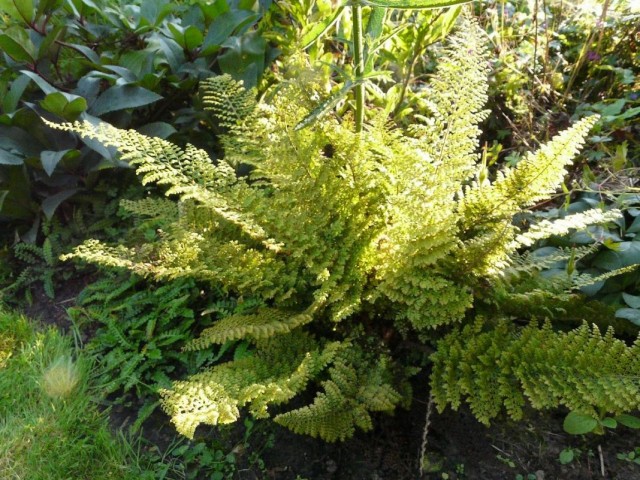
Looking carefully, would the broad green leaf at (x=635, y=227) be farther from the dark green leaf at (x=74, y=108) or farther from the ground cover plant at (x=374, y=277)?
the dark green leaf at (x=74, y=108)

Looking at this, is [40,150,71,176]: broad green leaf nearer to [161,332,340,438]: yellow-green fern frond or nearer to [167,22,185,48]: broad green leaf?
[167,22,185,48]: broad green leaf

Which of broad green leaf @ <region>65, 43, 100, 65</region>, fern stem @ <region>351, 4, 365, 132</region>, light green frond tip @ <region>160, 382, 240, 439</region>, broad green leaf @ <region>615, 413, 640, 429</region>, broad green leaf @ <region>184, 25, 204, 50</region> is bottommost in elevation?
broad green leaf @ <region>615, 413, 640, 429</region>

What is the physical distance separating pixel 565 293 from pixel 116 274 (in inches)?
68.4

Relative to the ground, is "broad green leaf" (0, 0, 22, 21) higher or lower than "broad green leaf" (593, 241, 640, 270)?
higher

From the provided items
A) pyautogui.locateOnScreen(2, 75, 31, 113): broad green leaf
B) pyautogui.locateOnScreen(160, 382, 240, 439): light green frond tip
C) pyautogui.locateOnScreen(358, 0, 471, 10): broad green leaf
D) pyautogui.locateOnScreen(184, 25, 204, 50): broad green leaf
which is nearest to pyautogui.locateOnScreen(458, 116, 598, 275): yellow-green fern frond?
pyautogui.locateOnScreen(358, 0, 471, 10): broad green leaf

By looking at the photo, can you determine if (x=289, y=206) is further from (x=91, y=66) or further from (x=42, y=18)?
(x=42, y=18)

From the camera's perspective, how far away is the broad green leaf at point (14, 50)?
2236 millimetres

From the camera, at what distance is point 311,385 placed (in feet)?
5.65

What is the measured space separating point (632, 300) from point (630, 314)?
84 mm

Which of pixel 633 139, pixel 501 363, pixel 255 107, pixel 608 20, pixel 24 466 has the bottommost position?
pixel 24 466

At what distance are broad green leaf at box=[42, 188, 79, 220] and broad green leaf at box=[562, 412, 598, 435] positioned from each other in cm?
210

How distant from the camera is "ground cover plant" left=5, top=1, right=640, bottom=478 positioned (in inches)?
54.7

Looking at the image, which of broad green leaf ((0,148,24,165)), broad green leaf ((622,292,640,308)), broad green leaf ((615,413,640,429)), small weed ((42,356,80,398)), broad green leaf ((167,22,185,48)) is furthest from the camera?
broad green leaf ((167,22,185,48))

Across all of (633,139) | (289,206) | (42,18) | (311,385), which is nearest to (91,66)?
(42,18)
